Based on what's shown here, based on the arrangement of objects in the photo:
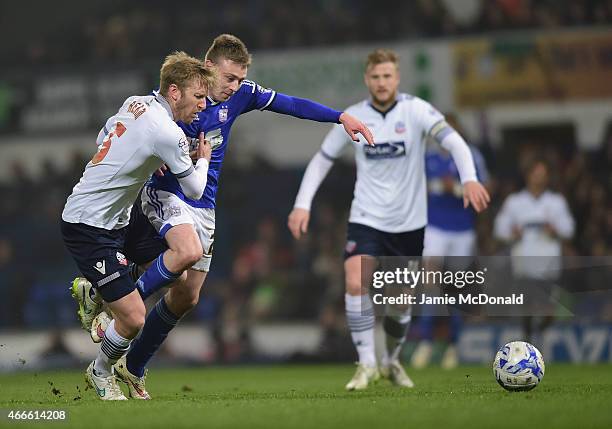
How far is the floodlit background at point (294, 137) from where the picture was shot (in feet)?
46.9

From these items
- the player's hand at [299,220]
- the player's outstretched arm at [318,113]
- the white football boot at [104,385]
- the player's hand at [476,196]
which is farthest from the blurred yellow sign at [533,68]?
the white football boot at [104,385]

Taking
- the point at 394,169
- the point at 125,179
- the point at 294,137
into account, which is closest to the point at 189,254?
the point at 125,179

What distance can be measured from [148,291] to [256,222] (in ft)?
31.0

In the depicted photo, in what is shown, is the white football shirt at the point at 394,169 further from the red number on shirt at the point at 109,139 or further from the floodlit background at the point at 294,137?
the floodlit background at the point at 294,137

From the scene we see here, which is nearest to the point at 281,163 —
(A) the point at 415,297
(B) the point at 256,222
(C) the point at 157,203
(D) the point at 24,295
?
(B) the point at 256,222

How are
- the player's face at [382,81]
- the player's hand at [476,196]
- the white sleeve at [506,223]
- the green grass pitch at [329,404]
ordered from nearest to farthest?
the green grass pitch at [329,404], the player's hand at [476,196], the player's face at [382,81], the white sleeve at [506,223]

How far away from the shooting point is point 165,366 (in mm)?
14469

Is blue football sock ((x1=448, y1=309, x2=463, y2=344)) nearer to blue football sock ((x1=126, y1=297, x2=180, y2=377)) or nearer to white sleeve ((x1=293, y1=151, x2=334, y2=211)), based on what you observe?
→ white sleeve ((x1=293, y1=151, x2=334, y2=211))

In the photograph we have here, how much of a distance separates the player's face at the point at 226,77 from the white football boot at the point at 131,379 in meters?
1.86

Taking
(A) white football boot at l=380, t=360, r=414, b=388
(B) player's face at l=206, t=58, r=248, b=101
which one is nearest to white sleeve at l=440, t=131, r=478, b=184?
(A) white football boot at l=380, t=360, r=414, b=388

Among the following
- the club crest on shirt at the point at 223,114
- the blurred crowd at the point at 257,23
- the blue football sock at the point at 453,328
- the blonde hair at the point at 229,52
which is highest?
the blurred crowd at the point at 257,23

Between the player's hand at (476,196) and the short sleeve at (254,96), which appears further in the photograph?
the player's hand at (476,196)

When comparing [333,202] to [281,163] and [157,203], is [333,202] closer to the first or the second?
[281,163]

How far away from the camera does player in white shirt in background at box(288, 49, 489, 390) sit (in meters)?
8.60
